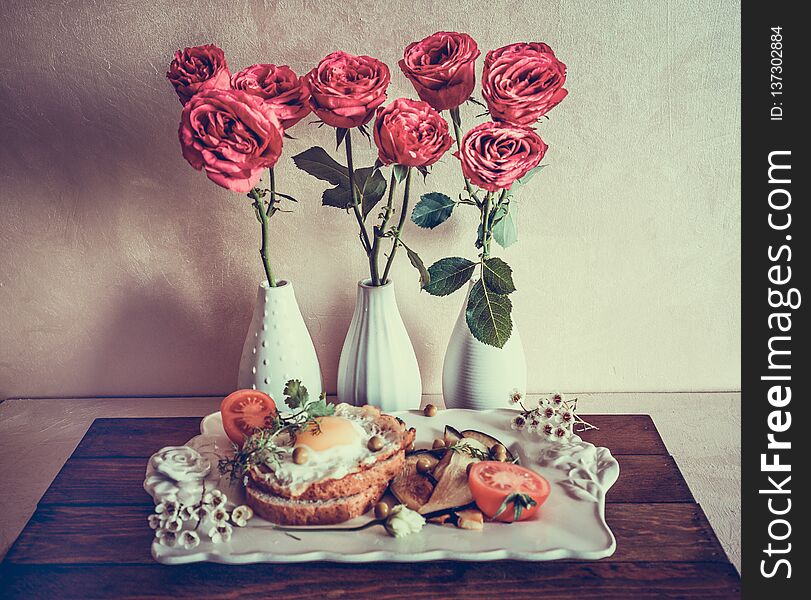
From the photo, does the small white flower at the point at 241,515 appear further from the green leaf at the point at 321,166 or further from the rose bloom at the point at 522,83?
the rose bloom at the point at 522,83

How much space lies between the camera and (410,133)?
2.93 ft

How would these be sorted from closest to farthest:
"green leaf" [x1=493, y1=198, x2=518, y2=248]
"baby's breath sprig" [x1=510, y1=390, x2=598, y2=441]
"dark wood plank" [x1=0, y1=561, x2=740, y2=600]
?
"dark wood plank" [x1=0, y1=561, x2=740, y2=600]
"baby's breath sprig" [x1=510, y1=390, x2=598, y2=441]
"green leaf" [x1=493, y1=198, x2=518, y2=248]

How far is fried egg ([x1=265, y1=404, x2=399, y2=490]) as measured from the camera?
84cm

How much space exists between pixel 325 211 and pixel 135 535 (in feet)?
1.88

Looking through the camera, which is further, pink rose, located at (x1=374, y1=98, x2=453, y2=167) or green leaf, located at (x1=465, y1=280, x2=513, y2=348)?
green leaf, located at (x1=465, y1=280, x2=513, y2=348)

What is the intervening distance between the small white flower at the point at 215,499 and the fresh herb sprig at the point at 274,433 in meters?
0.04

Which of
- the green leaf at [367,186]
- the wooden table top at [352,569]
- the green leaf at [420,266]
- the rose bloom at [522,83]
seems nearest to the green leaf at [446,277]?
the green leaf at [420,266]

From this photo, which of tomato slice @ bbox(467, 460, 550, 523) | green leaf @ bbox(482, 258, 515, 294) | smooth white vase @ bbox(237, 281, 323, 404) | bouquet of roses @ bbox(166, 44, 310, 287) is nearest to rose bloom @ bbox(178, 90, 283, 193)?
bouquet of roses @ bbox(166, 44, 310, 287)

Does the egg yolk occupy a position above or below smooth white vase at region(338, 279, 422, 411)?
below

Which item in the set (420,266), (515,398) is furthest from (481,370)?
(420,266)

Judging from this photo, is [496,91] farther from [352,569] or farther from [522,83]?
[352,569]

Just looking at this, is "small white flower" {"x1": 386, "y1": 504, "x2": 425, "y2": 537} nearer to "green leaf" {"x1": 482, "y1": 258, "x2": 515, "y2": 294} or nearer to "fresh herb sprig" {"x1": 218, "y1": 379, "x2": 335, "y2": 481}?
"fresh herb sprig" {"x1": 218, "y1": 379, "x2": 335, "y2": 481}

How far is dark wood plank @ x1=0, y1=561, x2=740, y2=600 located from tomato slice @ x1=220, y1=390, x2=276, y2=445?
0.21 m

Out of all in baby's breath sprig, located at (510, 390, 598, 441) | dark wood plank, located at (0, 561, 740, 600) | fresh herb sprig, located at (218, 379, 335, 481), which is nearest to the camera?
dark wood plank, located at (0, 561, 740, 600)
